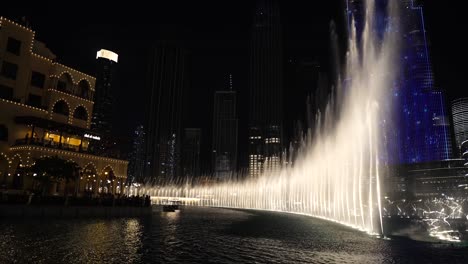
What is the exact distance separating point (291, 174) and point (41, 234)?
6996 cm

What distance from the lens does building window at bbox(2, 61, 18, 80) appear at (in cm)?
4859

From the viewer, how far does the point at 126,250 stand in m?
18.5

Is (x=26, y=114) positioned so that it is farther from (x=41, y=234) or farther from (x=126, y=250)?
(x=126, y=250)

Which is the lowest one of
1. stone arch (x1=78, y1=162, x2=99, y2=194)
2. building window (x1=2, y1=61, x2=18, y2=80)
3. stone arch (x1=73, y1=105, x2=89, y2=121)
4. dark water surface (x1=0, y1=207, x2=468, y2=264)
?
dark water surface (x1=0, y1=207, x2=468, y2=264)

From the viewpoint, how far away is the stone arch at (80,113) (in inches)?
2335

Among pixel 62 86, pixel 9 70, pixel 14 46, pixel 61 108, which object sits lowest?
pixel 61 108

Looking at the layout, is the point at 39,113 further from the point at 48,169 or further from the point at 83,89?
the point at 48,169

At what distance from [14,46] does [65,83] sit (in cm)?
1009

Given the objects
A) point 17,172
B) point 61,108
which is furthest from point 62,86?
point 17,172

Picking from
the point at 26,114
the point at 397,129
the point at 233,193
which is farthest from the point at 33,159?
the point at 397,129

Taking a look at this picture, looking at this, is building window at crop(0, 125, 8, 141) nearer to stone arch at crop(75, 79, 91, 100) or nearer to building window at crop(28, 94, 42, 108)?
building window at crop(28, 94, 42, 108)

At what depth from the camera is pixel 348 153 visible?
49906 millimetres

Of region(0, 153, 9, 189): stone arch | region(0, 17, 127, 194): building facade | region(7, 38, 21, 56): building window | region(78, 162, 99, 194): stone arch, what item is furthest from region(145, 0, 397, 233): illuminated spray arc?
region(7, 38, 21, 56): building window

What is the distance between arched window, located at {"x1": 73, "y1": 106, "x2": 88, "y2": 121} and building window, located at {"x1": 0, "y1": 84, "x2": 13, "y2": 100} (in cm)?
1118
